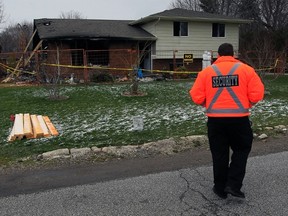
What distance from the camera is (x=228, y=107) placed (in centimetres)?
374

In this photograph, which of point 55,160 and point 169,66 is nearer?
point 55,160

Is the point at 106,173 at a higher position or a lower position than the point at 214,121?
lower

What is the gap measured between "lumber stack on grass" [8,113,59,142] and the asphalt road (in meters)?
2.06

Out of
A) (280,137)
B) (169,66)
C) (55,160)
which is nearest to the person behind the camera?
(55,160)

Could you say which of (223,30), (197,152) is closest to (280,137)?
(197,152)

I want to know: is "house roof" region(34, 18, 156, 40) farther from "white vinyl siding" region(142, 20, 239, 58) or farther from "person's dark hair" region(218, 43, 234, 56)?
"person's dark hair" region(218, 43, 234, 56)

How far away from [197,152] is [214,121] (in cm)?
226

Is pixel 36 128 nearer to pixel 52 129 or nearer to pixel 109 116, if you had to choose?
pixel 52 129

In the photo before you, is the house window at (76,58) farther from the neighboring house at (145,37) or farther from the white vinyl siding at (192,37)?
the white vinyl siding at (192,37)

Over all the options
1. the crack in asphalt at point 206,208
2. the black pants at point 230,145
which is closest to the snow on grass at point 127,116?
the crack in asphalt at point 206,208

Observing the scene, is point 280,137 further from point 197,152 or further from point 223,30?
point 223,30

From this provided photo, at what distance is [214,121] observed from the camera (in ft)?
12.6

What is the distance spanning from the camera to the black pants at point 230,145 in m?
3.77

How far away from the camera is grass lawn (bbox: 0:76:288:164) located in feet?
21.7
